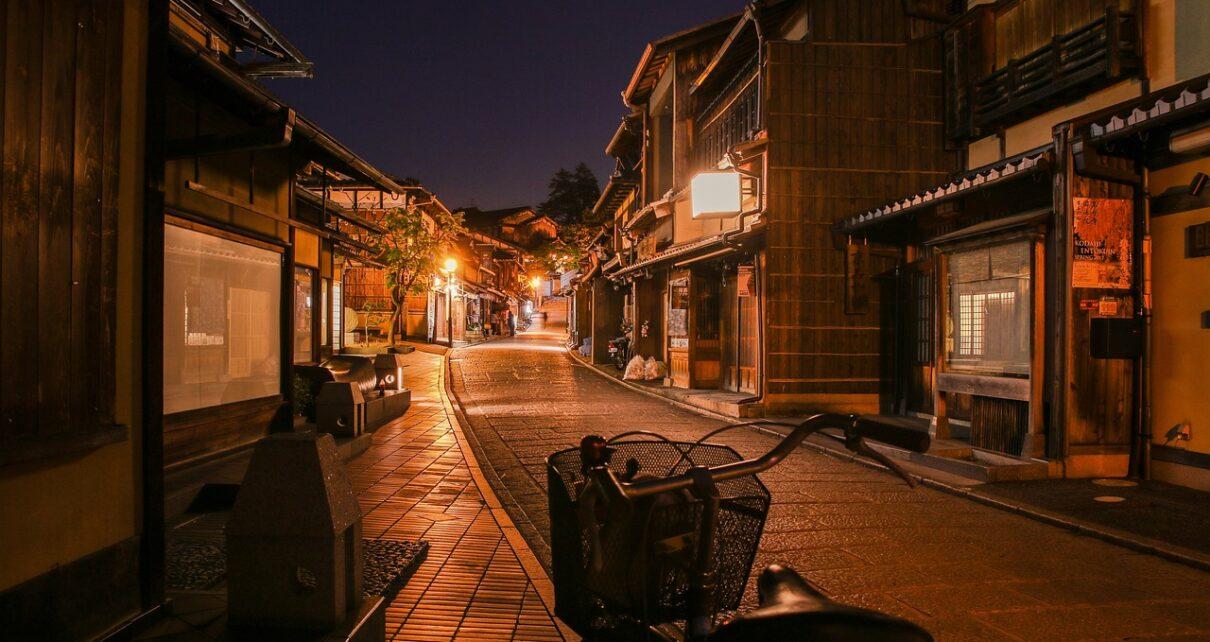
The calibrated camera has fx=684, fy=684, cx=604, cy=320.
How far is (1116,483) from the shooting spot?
27.0 feet

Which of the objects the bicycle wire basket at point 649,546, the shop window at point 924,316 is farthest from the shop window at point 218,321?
the shop window at point 924,316

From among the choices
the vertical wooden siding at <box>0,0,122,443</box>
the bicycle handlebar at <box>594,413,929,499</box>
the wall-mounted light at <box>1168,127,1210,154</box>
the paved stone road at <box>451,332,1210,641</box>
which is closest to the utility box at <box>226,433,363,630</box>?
the vertical wooden siding at <box>0,0,122,443</box>

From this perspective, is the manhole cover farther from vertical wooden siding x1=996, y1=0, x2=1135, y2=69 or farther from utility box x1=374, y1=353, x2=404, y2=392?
utility box x1=374, y1=353, x2=404, y2=392

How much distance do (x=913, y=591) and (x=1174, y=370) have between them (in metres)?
5.77

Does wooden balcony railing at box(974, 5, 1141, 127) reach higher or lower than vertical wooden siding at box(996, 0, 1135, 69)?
lower

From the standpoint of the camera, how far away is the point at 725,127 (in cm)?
1820

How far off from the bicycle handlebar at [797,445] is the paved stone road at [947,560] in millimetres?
2731

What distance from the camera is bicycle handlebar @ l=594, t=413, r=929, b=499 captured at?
7.08 ft

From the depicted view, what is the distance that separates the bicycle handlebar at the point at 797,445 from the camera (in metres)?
2.16

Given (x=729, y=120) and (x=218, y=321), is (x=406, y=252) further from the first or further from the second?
(x=218, y=321)

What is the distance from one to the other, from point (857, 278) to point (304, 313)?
1177 cm

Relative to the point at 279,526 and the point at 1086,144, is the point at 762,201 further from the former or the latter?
the point at 279,526

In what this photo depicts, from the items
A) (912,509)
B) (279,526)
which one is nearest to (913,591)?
(912,509)

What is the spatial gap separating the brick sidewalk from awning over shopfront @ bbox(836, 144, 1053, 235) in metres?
7.49
